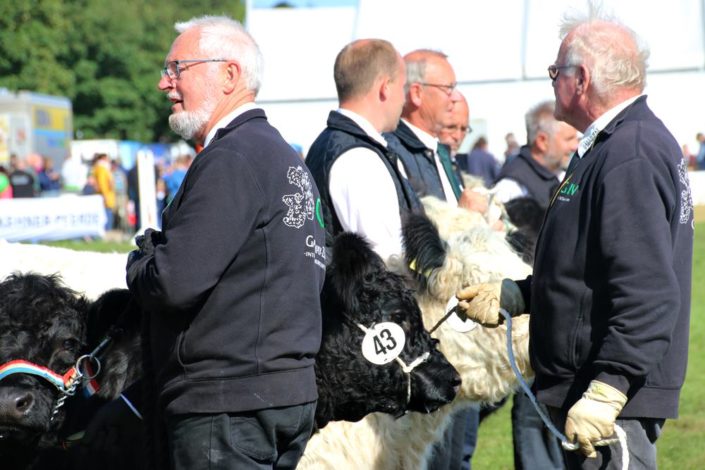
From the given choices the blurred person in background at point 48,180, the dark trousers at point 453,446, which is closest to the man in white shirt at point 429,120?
the dark trousers at point 453,446

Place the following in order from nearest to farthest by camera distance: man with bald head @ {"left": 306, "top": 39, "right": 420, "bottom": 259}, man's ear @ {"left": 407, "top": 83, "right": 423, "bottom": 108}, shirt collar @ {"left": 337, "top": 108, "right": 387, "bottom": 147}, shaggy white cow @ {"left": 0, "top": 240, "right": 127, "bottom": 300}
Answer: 1. man with bald head @ {"left": 306, "top": 39, "right": 420, "bottom": 259}
2. shirt collar @ {"left": 337, "top": 108, "right": 387, "bottom": 147}
3. shaggy white cow @ {"left": 0, "top": 240, "right": 127, "bottom": 300}
4. man's ear @ {"left": 407, "top": 83, "right": 423, "bottom": 108}

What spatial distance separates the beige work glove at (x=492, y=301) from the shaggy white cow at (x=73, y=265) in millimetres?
2155

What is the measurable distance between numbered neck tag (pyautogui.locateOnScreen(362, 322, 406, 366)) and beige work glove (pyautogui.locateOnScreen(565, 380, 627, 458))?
2.45ft

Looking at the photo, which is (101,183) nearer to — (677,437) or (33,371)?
(677,437)

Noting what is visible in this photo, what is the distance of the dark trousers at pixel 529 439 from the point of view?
6.25 m

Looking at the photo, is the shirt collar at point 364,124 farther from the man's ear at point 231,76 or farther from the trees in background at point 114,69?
the trees in background at point 114,69

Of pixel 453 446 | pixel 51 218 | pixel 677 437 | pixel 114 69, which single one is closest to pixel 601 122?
pixel 453 446

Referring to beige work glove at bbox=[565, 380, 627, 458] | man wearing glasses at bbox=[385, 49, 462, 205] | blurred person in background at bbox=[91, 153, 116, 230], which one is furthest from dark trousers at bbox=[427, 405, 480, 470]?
blurred person in background at bbox=[91, 153, 116, 230]

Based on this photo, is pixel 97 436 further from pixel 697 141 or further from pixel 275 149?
pixel 697 141

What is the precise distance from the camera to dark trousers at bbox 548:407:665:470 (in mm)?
3385

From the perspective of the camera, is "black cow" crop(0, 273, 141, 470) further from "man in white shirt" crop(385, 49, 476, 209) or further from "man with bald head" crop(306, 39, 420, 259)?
"man in white shirt" crop(385, 49, 476, 209)

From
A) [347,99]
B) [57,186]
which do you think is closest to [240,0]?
[57,186]

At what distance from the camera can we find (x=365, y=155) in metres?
4.88

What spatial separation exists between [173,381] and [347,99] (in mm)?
2353
